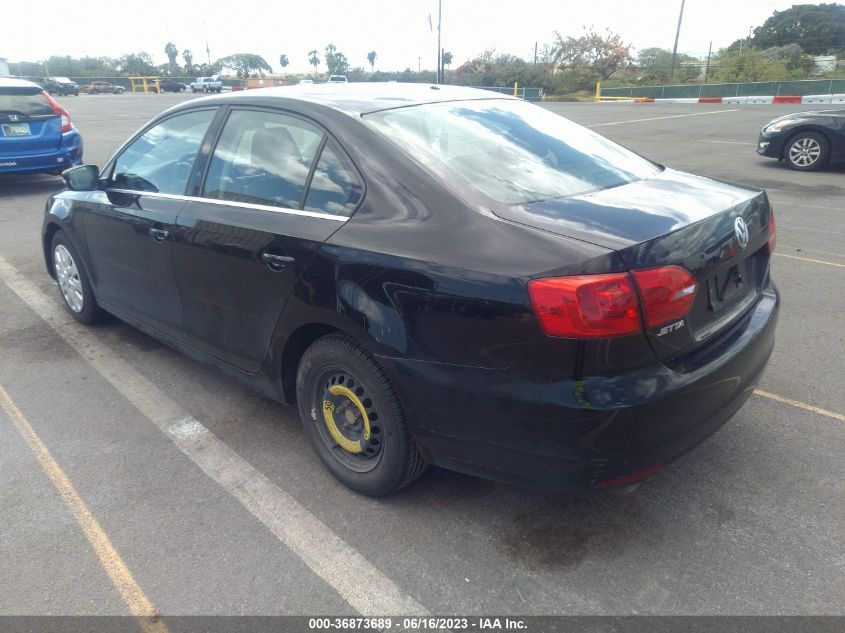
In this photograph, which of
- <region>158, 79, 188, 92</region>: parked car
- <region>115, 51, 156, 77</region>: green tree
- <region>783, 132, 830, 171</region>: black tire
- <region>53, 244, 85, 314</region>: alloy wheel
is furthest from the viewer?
<region>115, 51, 156, 77</region>: green tree

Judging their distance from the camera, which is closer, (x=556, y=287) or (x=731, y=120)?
(x=556, y=287)

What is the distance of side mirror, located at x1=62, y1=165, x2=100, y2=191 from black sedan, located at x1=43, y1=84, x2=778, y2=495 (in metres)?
0.77

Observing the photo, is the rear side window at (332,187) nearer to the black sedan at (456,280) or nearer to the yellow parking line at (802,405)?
the black sedan at (456,280)

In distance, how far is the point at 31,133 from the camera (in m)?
9.88

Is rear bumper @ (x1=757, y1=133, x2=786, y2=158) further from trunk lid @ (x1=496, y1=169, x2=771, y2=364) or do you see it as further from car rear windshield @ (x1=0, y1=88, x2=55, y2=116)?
car rear windshield @ (x1=0, y1=88, x2=55, y2=116)

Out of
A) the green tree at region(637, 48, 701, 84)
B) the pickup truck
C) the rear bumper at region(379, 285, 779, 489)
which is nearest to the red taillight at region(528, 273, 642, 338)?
the rear bumper at region(379, 285, 779, 489)

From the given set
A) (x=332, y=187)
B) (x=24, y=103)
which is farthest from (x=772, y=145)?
(x=24, y=103)

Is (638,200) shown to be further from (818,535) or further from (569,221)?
(818,535)

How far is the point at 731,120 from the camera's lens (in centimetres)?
2077

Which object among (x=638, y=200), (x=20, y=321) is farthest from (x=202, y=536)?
(x=20, y=321)

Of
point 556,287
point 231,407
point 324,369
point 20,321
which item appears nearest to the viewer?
point 556,287

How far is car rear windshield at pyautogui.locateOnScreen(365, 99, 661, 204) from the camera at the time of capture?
8.78 ft

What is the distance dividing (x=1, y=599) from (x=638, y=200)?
2.79 m

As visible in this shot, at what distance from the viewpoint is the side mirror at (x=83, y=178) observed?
4234 millimetres
